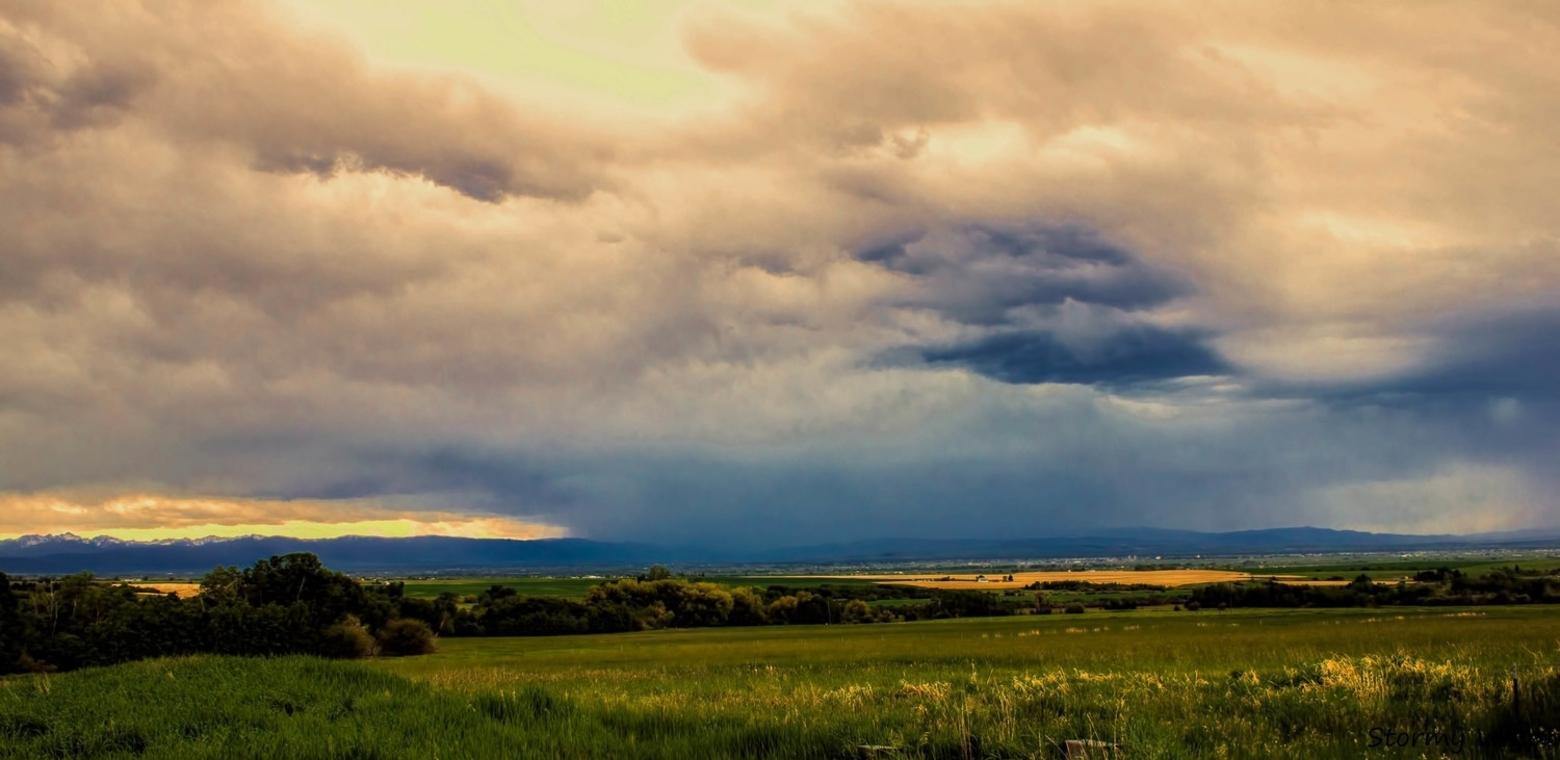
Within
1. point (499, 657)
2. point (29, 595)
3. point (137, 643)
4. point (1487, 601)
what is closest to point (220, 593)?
point (137, 643)

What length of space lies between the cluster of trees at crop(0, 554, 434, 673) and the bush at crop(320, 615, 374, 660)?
0.33 ft

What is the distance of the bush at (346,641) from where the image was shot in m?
92.9

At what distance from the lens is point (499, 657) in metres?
78.8

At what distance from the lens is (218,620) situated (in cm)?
8719

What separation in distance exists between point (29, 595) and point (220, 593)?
28.4 m

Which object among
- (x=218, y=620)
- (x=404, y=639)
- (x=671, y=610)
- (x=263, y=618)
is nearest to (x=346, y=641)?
(x=404, y=639)

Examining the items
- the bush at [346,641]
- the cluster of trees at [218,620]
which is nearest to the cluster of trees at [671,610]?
the cluster of trees at [218,620]

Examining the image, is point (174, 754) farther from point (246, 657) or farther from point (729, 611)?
point (729, 611)

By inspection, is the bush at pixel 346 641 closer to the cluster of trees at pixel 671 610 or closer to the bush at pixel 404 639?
the bush at pixel 404 639

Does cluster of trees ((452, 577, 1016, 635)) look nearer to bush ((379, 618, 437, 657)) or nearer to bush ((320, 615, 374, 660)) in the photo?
bush ((379, 618, 437, 657))

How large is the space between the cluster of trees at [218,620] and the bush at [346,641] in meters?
0.10

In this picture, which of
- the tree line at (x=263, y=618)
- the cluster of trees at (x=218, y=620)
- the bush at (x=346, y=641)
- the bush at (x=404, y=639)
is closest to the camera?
the cluster of trees at (x=218, y=620)

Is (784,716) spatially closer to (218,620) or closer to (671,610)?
(218,620)

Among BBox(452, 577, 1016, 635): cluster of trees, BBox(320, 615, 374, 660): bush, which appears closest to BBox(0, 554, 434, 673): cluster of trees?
BBox(320, 615, 374, 660): bush
